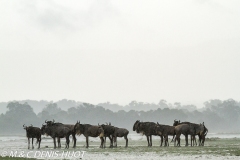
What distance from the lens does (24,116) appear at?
17375 centimetres

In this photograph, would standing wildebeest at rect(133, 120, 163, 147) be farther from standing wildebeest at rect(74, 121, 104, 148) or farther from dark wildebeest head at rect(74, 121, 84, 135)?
dark wildebeest head at rect(74, 121, 84, 135)

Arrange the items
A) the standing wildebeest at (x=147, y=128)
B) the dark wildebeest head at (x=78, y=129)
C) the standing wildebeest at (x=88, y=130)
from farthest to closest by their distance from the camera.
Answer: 1. the standing wildebeest at (x=147, y=128)
2. the dark wildebeest head at (x=78, y=129)
3. the standing wildebeest at (x=88, y=130)

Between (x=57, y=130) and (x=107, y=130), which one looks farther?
(x=107, y=130)

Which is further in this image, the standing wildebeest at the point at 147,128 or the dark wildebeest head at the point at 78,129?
the standing wildebeest at the point at 147,128

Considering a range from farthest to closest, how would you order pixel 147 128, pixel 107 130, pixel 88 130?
pixel 147 128 < pixel 107 130 < pixel 88 130

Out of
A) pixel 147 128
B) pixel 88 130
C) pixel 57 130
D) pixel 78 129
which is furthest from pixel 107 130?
pixel 57 130

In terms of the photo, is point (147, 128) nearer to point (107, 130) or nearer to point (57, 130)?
point (107, 130)

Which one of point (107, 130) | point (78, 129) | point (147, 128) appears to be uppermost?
point (147, 128)

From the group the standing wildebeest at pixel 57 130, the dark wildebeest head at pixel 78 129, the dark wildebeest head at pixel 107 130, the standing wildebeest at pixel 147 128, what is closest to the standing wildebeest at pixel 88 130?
the dark wildebeest head at pixel 78 129

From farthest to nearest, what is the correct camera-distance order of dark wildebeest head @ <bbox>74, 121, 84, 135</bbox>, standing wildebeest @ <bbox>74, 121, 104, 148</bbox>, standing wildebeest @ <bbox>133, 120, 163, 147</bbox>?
standing wildebeest @ <bbox>133, 120, 163, 147</bbox>
dark wildebeest head @ <bbox>74, 121, 84, 135</bbox>
standing wildebeest @ <bbox>74, 121, 104, 148</bbox>

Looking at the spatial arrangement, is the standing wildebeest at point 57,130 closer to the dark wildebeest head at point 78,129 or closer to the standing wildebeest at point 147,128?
the dark wildebeest head at point 78,129

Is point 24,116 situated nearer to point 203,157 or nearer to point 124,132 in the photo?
point 124,132

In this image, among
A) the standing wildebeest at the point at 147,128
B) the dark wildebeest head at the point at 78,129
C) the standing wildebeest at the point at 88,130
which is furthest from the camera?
the standing wildebeest at the point at 147,128

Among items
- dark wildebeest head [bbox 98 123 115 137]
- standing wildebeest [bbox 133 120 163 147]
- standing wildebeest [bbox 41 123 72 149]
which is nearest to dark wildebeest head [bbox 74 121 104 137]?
dark wildebeest head [bbox 98 123 115 137]
